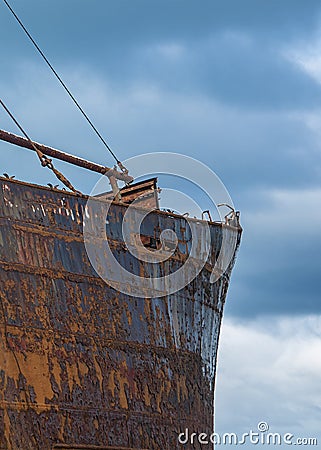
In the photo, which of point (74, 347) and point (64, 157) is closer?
point (74, 347)

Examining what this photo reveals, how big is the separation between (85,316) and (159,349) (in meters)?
1.85

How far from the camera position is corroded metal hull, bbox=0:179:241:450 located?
609 inches

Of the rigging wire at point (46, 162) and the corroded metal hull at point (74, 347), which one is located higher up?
the rigging wire at point (46, 162)

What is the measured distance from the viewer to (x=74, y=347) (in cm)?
1616

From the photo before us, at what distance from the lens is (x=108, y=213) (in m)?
17.5

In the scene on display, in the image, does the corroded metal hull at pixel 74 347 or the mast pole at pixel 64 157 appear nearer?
the corroded metal hull at pixel 74 347

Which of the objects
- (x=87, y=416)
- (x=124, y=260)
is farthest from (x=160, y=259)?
(x=87, y=416)

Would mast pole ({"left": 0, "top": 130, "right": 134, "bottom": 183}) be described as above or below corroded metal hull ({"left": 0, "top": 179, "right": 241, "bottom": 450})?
above

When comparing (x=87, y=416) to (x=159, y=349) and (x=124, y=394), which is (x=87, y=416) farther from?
(x=159, y=349)

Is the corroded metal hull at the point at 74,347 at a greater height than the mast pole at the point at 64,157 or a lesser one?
lesser

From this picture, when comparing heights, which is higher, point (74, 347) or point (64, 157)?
point (64, 157)

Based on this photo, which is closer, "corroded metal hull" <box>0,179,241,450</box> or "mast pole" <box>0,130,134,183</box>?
"corroded metal hull" <box>0,179,241,450</box>

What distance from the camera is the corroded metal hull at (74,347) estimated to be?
15.5 meters

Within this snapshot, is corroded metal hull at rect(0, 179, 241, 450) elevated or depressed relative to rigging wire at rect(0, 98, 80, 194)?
depressed
